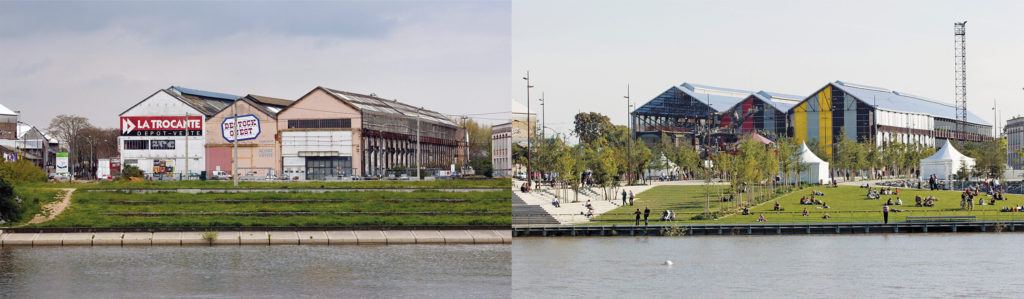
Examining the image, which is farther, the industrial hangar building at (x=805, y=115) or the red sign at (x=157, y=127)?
the industrial hangar building at (x=805, y=115)

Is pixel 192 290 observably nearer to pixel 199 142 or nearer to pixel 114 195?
pixel 114 195

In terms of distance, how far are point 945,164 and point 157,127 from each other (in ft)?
182

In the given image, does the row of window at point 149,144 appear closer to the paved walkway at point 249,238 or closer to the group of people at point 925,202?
the paved walkway at point 249,238

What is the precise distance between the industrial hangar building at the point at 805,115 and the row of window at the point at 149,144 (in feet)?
138

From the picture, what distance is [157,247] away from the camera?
38.8 m

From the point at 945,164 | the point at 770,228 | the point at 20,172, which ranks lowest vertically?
the point at 770,228

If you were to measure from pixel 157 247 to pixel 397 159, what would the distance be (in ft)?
137

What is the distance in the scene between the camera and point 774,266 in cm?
3809

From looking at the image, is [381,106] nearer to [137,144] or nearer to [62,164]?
[137,144]

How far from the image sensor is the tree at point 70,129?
80000 mm

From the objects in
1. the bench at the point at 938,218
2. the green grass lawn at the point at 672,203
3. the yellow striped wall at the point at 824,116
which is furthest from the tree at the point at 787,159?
the yellow striped wall at the point at 824,116

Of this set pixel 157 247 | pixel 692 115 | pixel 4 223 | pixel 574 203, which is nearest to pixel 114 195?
pixel 4 223

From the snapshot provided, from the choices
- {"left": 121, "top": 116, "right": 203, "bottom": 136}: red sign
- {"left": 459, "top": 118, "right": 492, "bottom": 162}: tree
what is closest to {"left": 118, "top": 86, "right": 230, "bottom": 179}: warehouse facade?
{"left": 121, "top": 116, "right": 203, "bottom": 136}: red sign

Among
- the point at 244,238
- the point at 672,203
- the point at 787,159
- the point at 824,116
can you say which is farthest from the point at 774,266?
the point at 824,116
